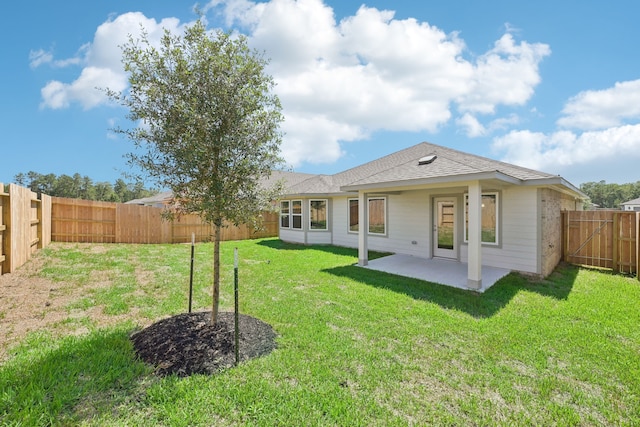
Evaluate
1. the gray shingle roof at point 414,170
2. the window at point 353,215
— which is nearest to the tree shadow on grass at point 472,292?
the gray shingle roof at point 414,170

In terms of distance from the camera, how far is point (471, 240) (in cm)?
622

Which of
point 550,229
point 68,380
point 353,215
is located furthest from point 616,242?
point 68,380

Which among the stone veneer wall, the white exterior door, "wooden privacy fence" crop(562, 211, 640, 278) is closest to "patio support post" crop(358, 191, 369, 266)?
the white exterior door

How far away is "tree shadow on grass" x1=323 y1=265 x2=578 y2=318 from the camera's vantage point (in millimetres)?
5220

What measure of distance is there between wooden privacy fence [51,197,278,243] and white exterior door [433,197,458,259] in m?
6.82

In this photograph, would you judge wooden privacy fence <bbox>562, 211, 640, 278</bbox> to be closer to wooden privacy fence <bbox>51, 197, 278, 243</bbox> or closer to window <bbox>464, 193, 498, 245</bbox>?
window <bbox>464, 193, 498, 245</bbox>

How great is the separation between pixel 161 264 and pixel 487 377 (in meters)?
9.17

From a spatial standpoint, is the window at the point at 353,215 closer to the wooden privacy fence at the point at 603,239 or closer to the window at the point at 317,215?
the window at the point at 317,215

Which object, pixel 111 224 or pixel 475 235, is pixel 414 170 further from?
pixel 111 224

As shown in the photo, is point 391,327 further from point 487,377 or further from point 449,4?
point 449,4

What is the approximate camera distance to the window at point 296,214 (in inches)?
554

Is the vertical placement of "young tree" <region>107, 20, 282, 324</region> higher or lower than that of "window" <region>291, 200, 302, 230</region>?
higher

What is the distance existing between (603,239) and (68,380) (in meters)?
12.5

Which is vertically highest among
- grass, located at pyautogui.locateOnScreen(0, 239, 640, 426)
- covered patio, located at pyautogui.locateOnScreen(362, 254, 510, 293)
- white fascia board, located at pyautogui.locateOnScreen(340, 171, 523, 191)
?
white fascia board, located at pyautogui.locateOnScreen(340, 171, 523, 191)
